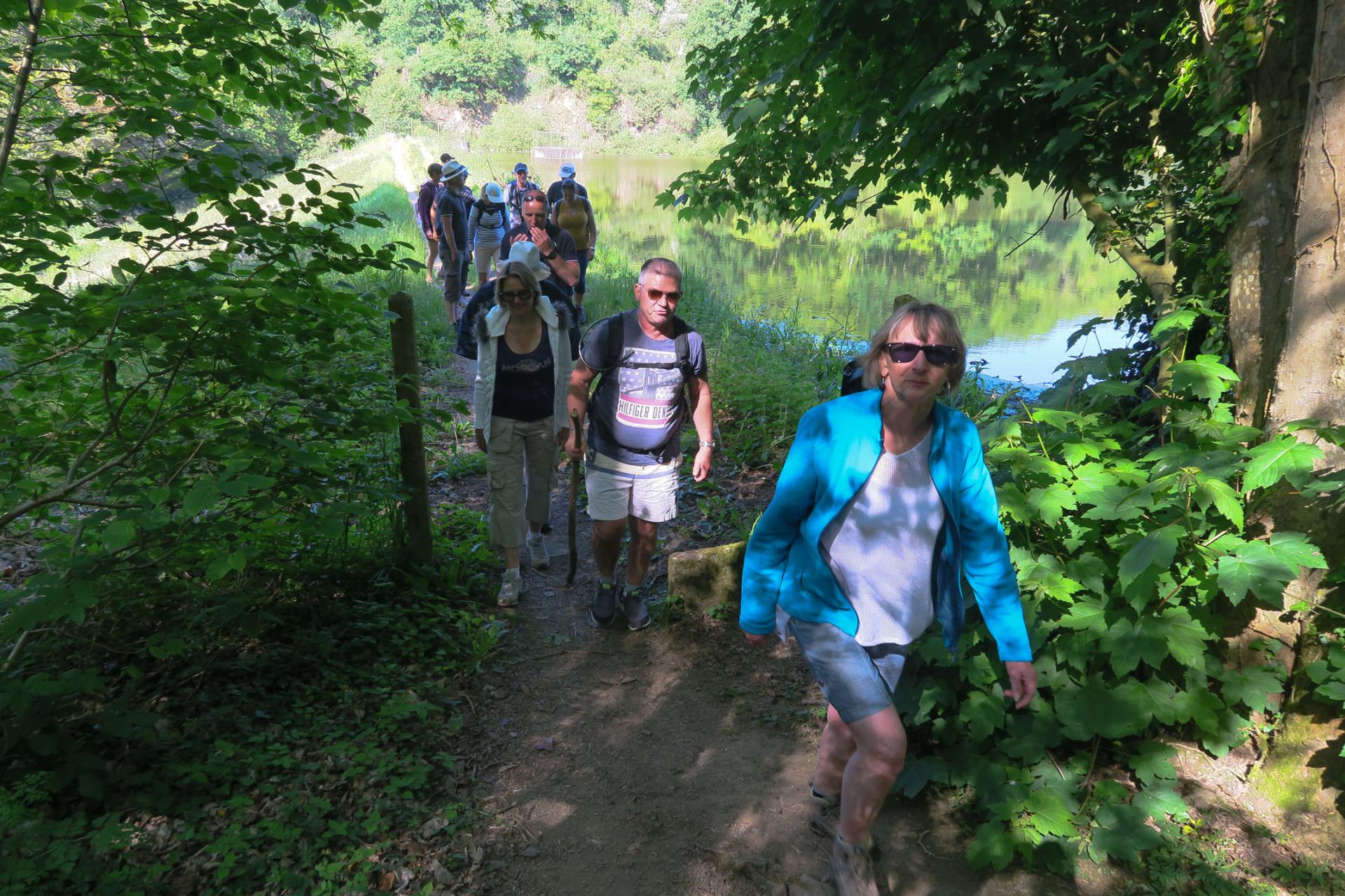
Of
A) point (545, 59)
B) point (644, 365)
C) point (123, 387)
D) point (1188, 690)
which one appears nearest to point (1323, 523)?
point (1188, 690)

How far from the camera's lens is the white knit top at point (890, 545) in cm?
231

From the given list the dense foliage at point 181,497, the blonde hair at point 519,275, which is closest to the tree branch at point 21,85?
the dense foliage at point 181,497

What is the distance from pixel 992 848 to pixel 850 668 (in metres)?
0.90

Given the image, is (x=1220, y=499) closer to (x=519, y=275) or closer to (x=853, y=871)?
(x=853, y=871)

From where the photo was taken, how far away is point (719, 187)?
20.8 ft

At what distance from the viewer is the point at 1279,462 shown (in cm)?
248

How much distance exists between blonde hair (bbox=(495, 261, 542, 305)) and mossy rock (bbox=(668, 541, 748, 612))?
175 centimetres

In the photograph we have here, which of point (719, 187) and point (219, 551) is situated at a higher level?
point (719, 187)

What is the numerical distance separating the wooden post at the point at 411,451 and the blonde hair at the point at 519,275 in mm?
509

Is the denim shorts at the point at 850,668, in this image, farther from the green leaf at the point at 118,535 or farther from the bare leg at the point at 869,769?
the green leaf at the point at 118,535

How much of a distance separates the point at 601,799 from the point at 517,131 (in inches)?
3004

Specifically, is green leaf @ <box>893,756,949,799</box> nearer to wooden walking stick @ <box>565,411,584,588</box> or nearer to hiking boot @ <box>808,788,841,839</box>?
hiking boot @ <box>808,788,841,839</box>

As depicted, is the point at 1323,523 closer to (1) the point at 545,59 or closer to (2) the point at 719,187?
(2) the point at 719,187

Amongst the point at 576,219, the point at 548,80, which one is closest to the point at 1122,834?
the point at 576,219
